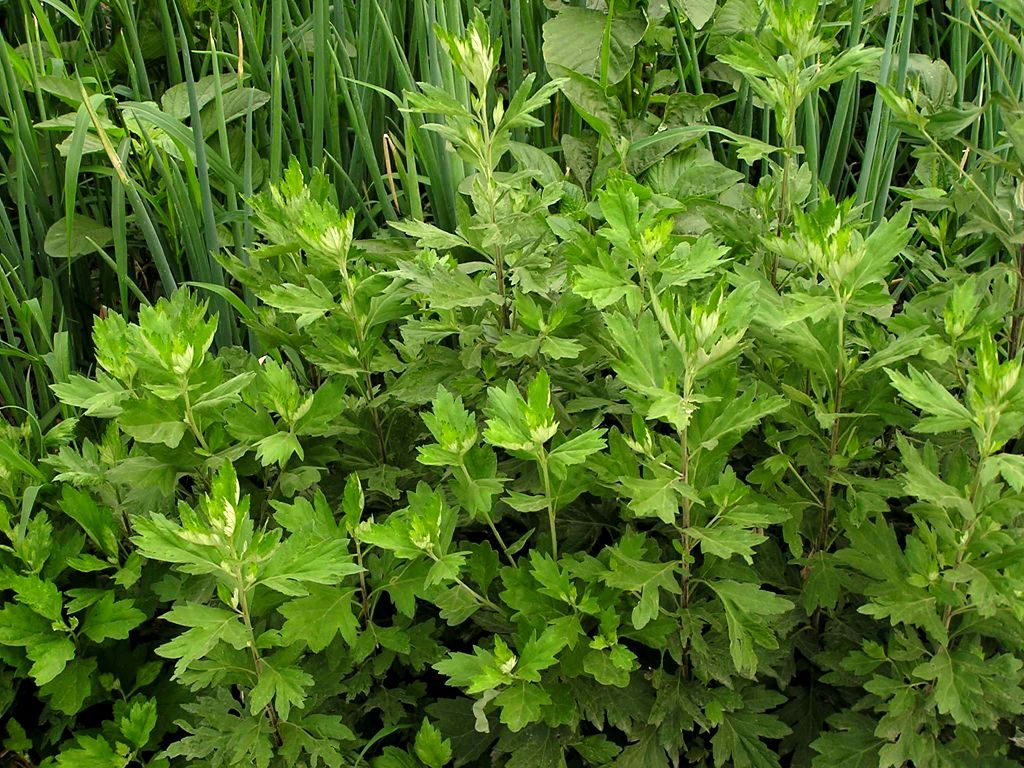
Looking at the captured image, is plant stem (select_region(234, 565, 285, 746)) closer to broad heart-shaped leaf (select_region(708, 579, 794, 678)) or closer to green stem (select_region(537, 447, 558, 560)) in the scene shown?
green stem (select_region(537, 447, 558, 560))

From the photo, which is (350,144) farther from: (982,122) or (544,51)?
(982,122)

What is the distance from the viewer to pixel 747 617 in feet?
4.45

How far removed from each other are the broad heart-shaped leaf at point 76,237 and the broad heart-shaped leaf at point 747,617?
4.45 ft

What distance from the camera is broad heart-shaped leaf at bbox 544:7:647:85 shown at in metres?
2.10

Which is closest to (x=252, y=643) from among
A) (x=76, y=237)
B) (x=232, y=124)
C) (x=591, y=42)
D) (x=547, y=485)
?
(x=547, y=485)

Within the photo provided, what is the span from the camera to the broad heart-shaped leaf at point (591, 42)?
2104 millimetres

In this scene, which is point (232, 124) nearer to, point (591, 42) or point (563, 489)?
point (591, 42)

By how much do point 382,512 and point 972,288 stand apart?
2.88 ft

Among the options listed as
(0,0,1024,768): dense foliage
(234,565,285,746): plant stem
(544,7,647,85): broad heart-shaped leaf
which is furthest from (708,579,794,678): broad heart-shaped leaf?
(544,7,647,85): broad heart-shaped leaf

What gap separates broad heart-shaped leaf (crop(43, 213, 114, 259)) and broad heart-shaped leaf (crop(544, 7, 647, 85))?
924mm

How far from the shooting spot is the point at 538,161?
1.97 meters

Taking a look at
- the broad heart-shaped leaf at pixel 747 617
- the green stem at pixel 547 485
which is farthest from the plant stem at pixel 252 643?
the broad heart-shaped leaf at pixel 747 617

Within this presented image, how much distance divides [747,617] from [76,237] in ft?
4.94

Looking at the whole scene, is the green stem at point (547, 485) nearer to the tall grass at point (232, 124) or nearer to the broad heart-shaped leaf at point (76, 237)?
the tall grass at point (232, 124)
